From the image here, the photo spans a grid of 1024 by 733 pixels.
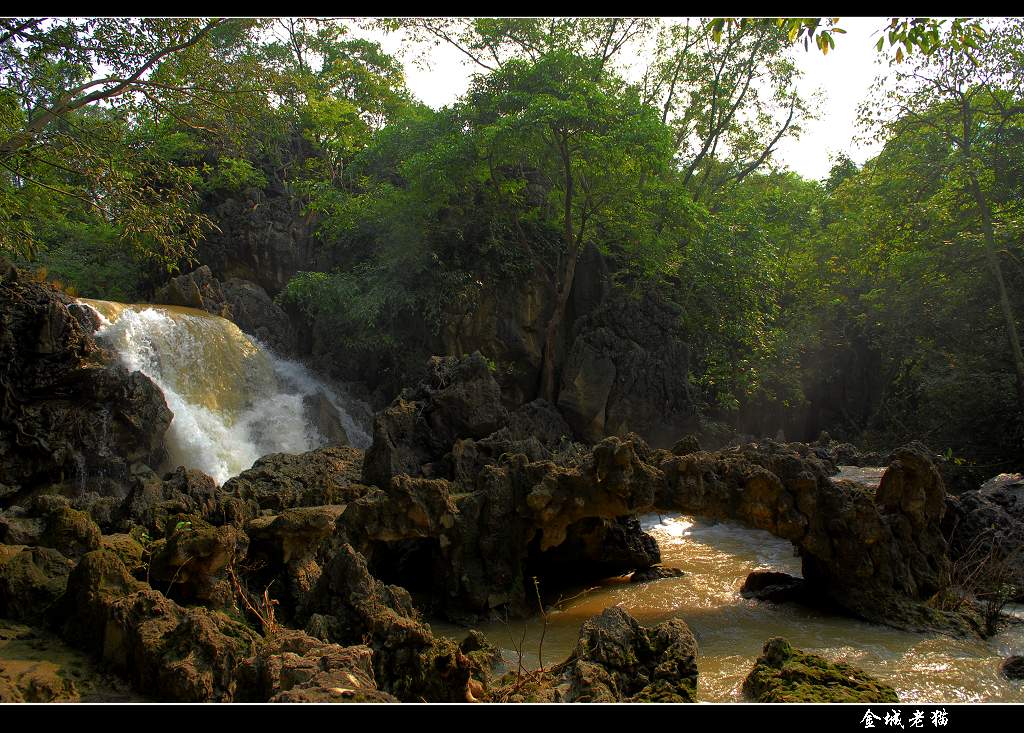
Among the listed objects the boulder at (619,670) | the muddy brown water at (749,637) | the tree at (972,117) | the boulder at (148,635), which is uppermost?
the tree at (972,117)

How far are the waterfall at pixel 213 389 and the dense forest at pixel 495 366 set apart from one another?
0.09 meters

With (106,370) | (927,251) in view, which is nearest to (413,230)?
(106,370)

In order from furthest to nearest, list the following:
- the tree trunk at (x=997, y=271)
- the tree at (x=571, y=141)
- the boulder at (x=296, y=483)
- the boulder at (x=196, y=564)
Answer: the tree at (x=571, y=141) < the tree trunk at (x=997, y=271) < the boulder at (x=296, y=483) < the boulder at (x=196, y=564)

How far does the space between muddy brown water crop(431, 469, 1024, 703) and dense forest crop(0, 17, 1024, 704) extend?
0.09m

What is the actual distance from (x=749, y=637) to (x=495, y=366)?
39.1 feet

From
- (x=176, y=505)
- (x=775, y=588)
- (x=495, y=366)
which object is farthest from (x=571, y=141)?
(x=176, y=505)

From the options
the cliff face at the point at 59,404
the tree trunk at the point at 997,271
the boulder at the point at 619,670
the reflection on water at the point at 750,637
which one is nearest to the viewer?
the boulder at the point at 619,670

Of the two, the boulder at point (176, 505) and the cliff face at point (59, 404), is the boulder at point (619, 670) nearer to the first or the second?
the boulder at point (176, 505)

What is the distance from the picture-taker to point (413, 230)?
1848 cm

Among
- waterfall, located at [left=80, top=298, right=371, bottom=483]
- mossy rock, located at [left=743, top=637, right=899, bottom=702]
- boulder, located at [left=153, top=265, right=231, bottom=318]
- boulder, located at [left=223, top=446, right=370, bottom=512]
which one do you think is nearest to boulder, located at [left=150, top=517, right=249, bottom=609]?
boulder, located at [left=223, top=446, right=370, bottom=512]

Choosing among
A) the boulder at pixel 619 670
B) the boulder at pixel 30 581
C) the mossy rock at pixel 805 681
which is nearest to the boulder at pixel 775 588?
the mossy rock at pixel 805 681

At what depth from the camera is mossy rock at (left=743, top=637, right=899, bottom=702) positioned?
3.79m

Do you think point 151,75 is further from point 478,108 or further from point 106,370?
point 478,108

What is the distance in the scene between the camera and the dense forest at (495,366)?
5.07 metres
